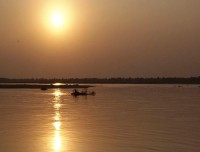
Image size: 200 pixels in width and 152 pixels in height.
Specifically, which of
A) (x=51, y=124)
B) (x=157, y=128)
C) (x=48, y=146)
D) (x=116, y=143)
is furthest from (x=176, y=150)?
(x=51, y=124)

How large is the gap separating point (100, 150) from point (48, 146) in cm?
268

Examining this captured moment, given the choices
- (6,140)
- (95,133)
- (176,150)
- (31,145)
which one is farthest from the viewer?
(95,133)

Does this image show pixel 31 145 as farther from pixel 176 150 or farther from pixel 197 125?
pixel 197 125

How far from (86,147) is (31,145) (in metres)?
→ 2.83

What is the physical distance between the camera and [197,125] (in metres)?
28.6

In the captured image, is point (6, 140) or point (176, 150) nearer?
point (176, 150)

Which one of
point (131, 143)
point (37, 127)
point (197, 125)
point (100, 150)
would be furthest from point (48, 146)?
point (197, 125)

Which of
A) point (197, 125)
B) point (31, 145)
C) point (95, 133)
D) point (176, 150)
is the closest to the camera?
point (176, 150)

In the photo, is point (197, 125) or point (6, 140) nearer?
point (6, 140)

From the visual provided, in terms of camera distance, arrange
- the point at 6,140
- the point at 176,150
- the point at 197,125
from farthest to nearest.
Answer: the point at 197,125, the point at 6,140, the point at 176,150

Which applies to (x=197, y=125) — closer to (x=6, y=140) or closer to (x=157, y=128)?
(x=157, y=128)

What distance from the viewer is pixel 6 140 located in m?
21.7

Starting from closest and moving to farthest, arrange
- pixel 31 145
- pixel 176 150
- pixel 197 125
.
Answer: pixel 176 150 → pixel 31 145 → pixel 197 125

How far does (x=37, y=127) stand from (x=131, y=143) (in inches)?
350
